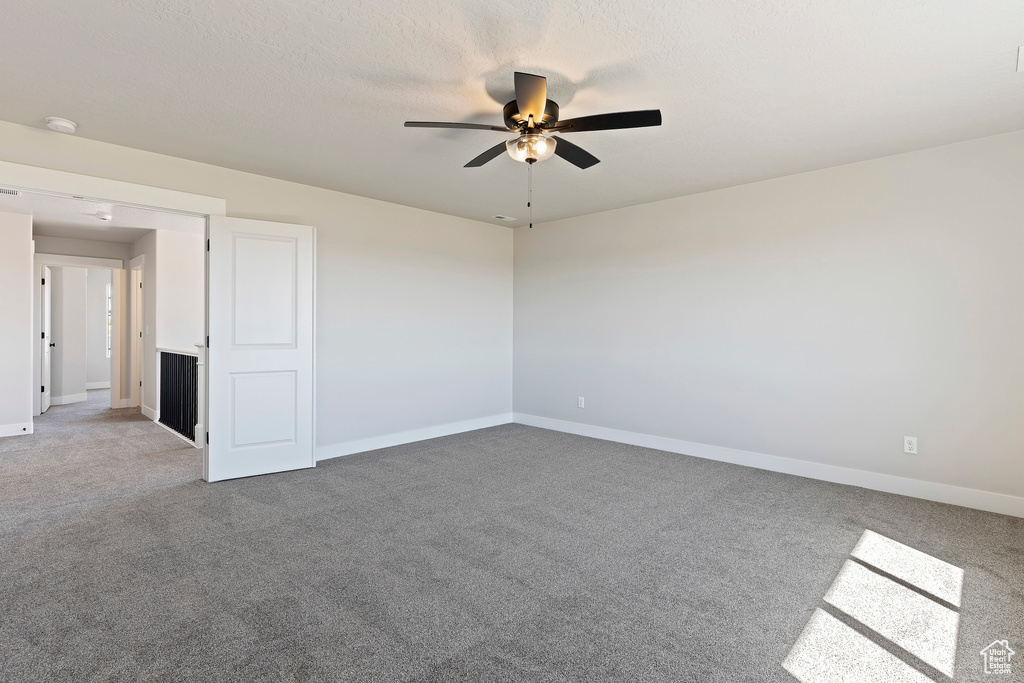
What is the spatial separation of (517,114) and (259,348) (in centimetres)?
292

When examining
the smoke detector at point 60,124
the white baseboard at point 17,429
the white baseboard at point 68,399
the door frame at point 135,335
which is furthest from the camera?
the white baseboard at point 68,399

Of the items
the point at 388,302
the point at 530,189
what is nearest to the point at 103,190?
the point at 388,302

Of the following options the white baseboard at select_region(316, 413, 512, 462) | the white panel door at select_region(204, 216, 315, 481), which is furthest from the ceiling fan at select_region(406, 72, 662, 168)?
the white baseboard at select_region(316, 413, 512, 462)

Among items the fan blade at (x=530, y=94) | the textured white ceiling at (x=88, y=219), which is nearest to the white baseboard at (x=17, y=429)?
the textured white ceiling at (x=88, y=219)

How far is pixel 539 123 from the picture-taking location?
102 inches

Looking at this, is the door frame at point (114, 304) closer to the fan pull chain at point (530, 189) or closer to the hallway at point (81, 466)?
the hallway at point (81, 466)

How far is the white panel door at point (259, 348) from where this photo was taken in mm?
3949

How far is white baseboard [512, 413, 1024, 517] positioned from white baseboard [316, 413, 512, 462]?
3.43ft

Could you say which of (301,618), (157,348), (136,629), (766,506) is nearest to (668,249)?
(766,506)

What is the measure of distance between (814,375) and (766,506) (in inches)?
52.2

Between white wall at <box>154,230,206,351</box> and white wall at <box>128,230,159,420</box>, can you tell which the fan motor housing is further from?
white wall at <box>128,230,159,420</box>

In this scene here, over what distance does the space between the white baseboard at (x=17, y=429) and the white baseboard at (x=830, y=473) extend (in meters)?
6.17

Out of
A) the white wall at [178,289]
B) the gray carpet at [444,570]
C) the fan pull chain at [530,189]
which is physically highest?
the fan pull chain at [530,189]

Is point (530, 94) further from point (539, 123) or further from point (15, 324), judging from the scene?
point (15, 324)
